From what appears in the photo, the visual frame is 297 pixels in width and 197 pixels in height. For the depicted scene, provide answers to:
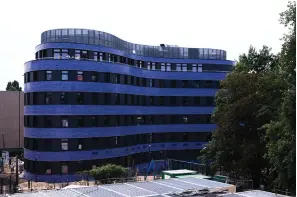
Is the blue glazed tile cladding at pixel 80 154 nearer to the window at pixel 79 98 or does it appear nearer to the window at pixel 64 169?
the window at pixel 64 169

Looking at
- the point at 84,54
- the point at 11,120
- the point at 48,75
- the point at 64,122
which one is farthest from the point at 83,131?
the point at 11,120

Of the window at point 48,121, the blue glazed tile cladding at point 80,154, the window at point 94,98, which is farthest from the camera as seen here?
the window at point 94,98

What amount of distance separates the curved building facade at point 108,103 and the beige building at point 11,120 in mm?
28755

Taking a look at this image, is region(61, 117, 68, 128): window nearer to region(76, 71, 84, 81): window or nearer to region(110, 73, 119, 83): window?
region(76, 71, 84, 81): window

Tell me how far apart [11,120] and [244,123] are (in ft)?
185

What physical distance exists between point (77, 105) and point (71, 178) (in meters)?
9.51

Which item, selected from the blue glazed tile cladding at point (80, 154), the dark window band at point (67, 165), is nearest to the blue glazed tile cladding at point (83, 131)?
the blue glazed tile cladding at point (80, 154)

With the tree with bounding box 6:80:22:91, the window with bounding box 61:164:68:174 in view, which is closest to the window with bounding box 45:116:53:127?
the window with bounding box 61:164:68:174

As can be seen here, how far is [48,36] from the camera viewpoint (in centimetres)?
5909

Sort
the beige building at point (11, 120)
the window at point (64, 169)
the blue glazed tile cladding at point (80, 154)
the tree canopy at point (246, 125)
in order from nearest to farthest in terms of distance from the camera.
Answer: the tree canopy at point (246, 125)
the blue glazed tile cladding at point (80, 154)
the window at point (64, 169)
the beige building at point (11, 120)

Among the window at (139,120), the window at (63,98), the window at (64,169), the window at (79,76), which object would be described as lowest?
the window at (64,169)

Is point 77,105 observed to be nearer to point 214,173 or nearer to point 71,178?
point 71,178

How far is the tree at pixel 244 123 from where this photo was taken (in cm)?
4191

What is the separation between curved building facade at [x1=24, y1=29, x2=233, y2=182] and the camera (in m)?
52.2
